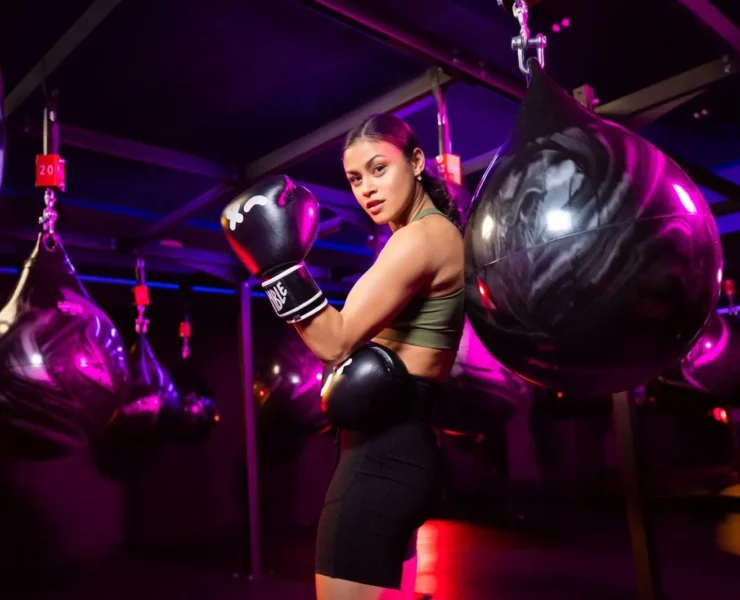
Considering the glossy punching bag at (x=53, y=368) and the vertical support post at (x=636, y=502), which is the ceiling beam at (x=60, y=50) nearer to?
the glossy punching bag at (x=53, y=368)

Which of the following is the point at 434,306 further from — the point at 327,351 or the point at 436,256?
the point at 327,351

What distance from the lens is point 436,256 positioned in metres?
1.25

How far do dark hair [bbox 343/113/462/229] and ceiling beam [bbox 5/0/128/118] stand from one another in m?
0.76

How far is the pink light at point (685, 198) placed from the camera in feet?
2.92

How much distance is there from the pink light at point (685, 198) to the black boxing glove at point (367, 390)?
1.83ft

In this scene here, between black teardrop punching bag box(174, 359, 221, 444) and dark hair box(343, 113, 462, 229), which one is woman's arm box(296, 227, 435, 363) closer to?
dark hair box(343, 113, 462, 229)

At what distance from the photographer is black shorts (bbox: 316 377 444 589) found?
1131mm

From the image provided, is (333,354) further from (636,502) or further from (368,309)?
(636,502)

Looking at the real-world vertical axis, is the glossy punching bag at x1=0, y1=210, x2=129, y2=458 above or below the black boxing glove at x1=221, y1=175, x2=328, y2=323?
below

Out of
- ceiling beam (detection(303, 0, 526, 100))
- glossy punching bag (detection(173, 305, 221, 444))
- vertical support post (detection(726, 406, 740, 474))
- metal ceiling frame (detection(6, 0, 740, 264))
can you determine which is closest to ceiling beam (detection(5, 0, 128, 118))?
metal ceiling frame (detection(6, 0, 740, 264))

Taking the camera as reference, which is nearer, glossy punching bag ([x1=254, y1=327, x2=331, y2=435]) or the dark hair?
the dark hair

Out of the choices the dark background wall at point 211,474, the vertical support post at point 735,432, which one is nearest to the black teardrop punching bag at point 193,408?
the dark background wall at point 211,474

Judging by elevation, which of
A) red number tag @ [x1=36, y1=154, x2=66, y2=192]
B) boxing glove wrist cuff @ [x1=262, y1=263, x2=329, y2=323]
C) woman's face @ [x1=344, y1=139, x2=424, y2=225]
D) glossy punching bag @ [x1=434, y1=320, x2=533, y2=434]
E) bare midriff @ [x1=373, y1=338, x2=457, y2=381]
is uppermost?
red number tag @ [x1=36, y1=154, x2=66, y2=192]

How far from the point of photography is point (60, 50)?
1.85m
